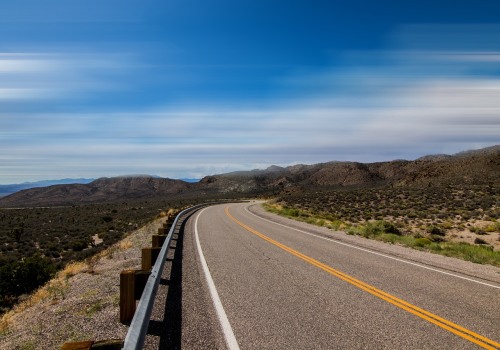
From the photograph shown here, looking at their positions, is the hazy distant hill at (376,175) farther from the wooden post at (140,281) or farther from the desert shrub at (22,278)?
the wooden post at (140,281)

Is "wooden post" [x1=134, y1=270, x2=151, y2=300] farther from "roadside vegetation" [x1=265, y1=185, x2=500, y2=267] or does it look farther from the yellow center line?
"roadside vegetation" [x1=265, y1=185, x2=500, y2=267]

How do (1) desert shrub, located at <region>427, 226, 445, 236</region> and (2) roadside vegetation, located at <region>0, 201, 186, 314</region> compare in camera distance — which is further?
(1) desert shrub, located at <region>427, 226, 445, 236</region>

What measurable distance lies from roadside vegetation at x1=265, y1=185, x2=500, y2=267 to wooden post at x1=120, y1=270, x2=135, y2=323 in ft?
35.4

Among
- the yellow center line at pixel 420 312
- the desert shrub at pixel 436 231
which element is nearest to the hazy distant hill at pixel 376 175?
the desert shrub at pixel 436 231

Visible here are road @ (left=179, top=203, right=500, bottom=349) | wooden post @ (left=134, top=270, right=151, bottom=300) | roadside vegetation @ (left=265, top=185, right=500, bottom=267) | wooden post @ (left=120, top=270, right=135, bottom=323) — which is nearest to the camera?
road @ (left=179, top=203, right=500, bottom=349)

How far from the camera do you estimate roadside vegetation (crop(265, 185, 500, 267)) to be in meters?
15.6

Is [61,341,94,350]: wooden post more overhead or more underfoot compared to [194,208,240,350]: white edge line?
more overhead

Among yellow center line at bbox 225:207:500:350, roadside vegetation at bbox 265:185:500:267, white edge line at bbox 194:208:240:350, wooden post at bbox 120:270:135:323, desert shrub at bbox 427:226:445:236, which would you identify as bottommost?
desert shrub at bbox 427:226:445:236

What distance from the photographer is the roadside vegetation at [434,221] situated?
15.6 m

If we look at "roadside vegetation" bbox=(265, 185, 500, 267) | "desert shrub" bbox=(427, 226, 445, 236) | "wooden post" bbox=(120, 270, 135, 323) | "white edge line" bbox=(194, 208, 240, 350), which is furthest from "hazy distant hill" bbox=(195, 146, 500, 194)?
"wooden post" bbox=(120, 270, 135, 323)

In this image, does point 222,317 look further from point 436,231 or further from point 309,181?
point 309,181

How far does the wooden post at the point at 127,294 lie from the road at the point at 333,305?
0.88 metres

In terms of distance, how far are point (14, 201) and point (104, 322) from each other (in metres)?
192

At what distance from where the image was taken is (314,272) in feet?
31.2
